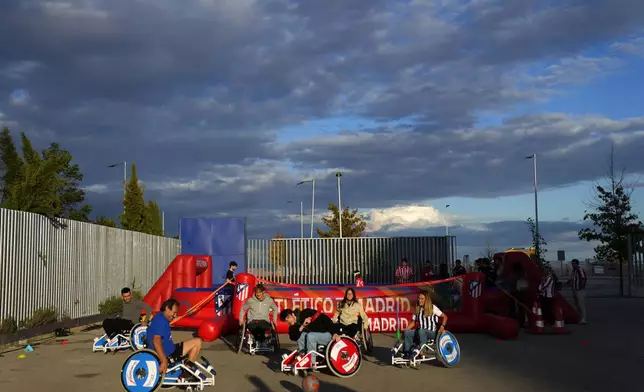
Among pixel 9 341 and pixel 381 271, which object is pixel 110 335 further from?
pixel 381 271

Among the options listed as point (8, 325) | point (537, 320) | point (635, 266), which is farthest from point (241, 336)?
point (635, 266)

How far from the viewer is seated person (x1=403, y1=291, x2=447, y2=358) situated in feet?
39.0

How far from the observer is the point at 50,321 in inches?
664

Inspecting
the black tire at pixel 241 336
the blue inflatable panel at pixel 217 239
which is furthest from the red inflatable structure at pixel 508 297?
the blue inflatable panel at pixel 217 239

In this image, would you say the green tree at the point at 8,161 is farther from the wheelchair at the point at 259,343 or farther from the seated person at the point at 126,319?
the wheelchair at the point at 259,343

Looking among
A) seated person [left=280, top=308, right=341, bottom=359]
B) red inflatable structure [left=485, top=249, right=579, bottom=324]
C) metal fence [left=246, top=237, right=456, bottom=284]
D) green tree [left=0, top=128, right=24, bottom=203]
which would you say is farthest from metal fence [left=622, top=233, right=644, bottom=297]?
green tree [left=0, top=128, right=24, bottom=203]

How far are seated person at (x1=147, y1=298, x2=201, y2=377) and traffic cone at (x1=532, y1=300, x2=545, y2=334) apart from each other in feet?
33.5

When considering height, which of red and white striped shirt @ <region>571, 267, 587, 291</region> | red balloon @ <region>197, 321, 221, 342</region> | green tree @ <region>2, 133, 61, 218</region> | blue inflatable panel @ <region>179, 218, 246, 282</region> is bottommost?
red balloon @ <region>197, 321, 221, 342</region>

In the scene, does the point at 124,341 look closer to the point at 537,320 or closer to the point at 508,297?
the point at 537,320

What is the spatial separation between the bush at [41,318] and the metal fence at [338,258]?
16.5m

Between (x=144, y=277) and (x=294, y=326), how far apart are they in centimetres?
1602

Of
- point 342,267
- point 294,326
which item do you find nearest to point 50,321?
point 294,326

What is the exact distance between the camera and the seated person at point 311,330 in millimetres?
11109

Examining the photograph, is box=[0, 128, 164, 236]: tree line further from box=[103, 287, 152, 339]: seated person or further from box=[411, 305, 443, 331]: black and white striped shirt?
box=[411, 305, 443, 331]: black and white striped shirt
